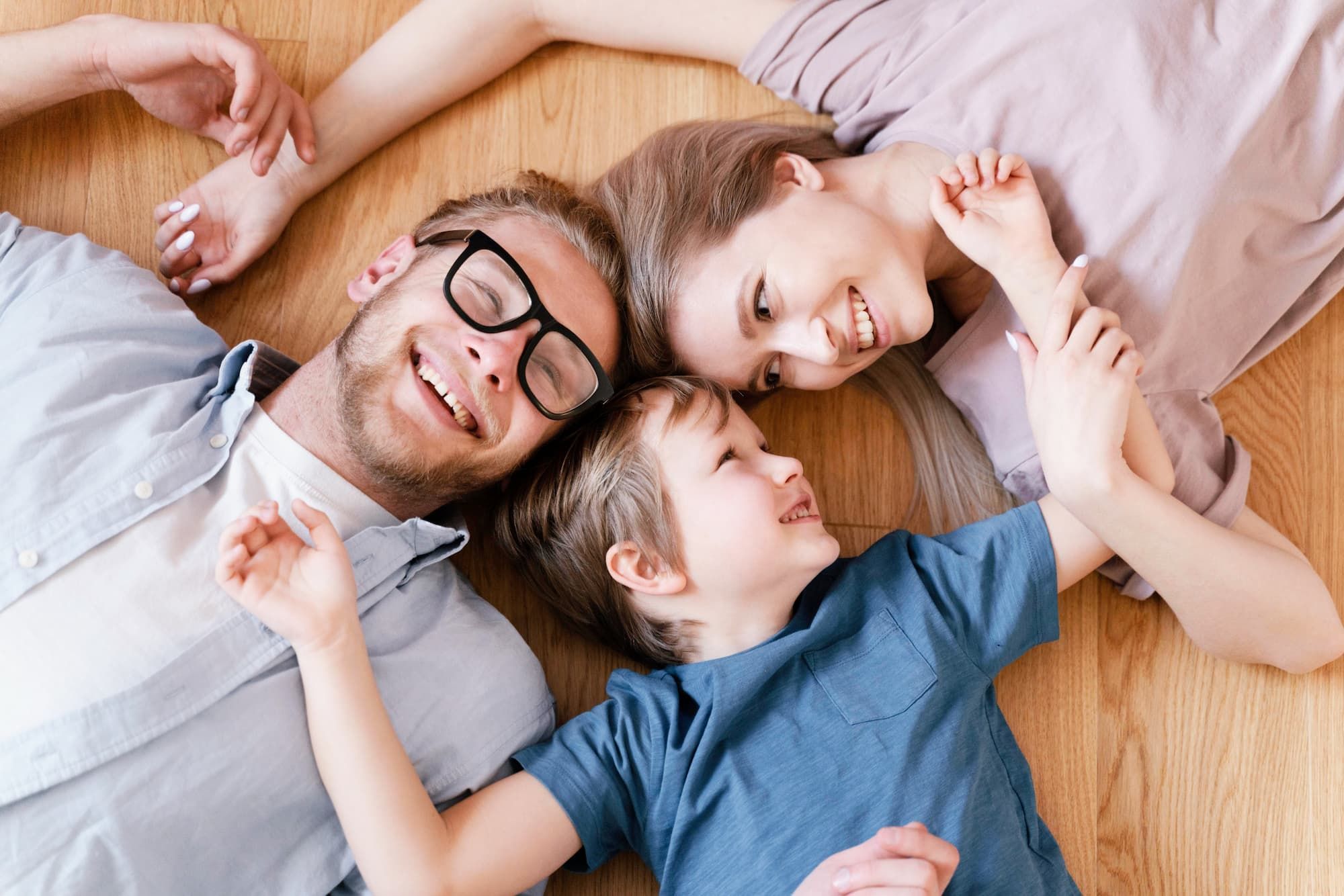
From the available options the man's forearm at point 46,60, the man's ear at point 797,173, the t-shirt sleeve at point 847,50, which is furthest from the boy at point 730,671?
the man's forearm at point 46,60

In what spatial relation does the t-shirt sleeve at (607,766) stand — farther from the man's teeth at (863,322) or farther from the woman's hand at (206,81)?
the woman's hand at (206,81)

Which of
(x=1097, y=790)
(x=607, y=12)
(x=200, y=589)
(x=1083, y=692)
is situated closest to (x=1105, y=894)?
(x=1097, y=790)

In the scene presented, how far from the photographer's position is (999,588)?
5.49ft

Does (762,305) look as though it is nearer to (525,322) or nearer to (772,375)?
(772,375)

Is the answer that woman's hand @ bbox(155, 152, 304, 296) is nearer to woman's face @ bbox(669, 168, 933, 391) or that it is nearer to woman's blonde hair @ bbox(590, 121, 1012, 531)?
woman's blonde hair @ bbox(590, 121, 1012, 531)

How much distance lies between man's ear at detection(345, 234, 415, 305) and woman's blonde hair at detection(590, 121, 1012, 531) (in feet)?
1.19

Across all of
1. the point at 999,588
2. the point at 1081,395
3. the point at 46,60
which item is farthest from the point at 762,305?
the point at 46,60

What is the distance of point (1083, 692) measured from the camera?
1849 mm

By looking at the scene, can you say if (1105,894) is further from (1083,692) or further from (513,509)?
(513,509)

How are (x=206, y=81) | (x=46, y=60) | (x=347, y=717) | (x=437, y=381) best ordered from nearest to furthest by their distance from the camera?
(x=347, y=717)
(x=437, y=381)
(x=46, y=60)
(x=206, y=81)

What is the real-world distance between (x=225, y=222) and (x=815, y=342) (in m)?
1.16

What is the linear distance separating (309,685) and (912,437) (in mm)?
1166

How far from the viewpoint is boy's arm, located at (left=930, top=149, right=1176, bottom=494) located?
1632 millimetres

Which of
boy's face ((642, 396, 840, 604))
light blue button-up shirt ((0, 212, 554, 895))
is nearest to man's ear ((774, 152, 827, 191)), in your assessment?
boy's face ((642, 396, 840, 604))
